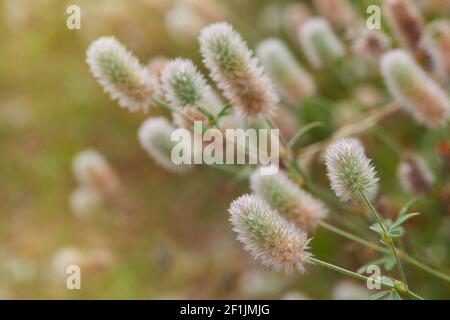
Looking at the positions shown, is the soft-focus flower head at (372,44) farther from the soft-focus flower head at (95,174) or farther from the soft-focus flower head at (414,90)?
the soft-focus flower head at (95,174)

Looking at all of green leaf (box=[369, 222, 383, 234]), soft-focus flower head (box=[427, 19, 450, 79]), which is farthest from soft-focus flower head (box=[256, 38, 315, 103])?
green leaf (box=[369, 222, 383, 234])

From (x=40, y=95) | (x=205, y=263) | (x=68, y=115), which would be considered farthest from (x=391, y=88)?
(x=40, y=95)

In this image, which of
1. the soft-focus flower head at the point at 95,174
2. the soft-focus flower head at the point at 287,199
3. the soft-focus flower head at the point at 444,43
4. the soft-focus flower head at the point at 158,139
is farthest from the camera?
the soft-focus flower head at the point at 95,174

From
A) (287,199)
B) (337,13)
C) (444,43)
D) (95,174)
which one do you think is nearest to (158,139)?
A: (287,199)

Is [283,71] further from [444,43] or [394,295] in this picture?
[394,295]

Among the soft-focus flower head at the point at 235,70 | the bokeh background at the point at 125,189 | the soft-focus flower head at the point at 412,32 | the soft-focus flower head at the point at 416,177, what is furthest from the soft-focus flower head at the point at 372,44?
the soft-focus flower head at the point at 235,70

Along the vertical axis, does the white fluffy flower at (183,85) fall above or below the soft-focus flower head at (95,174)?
below
